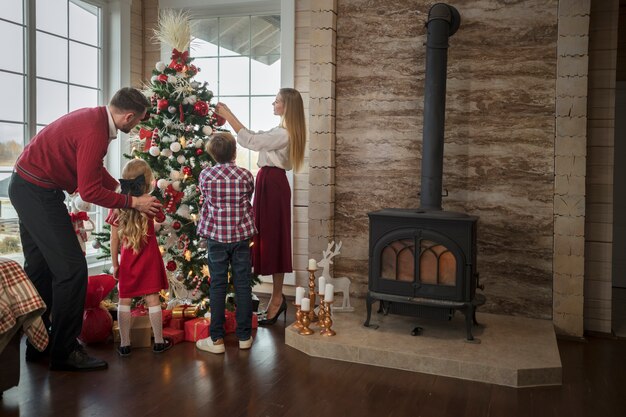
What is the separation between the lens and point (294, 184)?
17.2 ft

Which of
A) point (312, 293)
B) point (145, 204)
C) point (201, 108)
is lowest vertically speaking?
point (312, 293)

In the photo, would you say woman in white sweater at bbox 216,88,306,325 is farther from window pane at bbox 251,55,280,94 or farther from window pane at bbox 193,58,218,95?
window pane at bbox 193,58,218,95

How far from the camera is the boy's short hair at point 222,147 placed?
11.7 ft

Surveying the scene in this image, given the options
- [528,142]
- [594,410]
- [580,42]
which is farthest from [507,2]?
[594,410]

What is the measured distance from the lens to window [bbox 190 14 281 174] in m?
5.46

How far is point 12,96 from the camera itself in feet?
15.1

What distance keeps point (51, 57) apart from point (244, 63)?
166 centimetres

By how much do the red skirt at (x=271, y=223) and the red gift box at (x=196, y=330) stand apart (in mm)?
589

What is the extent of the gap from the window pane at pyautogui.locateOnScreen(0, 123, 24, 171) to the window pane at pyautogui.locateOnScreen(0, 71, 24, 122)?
0.07m

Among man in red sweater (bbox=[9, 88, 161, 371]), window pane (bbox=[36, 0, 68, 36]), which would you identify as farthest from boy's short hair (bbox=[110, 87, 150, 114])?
window pane (bbox=[36, 0, 68, 36])

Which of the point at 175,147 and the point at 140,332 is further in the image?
the point at 175,147

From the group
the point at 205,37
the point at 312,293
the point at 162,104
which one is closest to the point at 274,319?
the point at 312,293

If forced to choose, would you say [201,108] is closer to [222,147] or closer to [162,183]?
[162,183]

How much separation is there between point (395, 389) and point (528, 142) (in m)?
2.13
